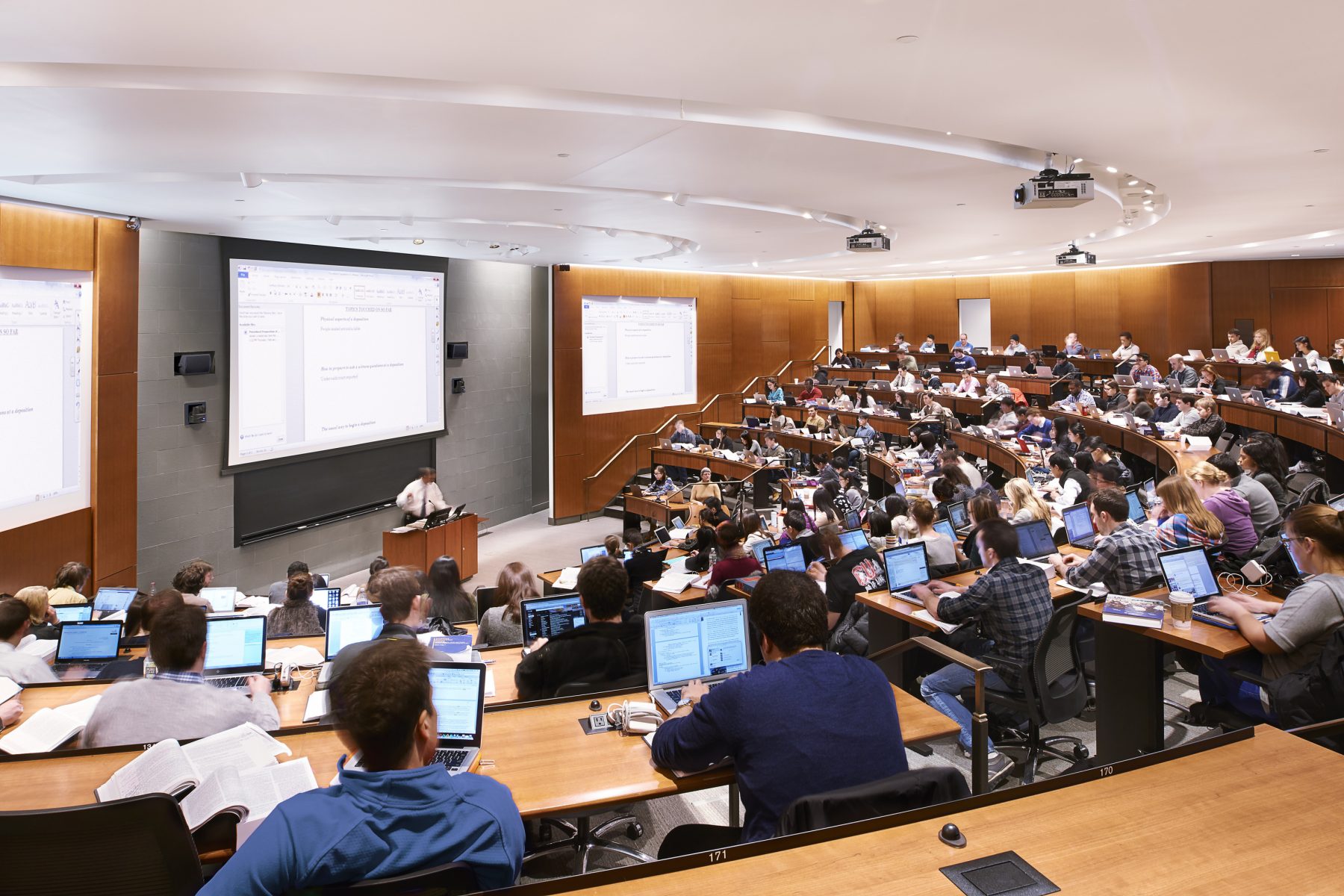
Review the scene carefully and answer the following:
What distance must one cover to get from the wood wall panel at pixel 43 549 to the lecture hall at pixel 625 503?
33 mm

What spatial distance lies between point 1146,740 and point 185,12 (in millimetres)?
4854

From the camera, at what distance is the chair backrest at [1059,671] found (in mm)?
4012

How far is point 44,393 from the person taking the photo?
23.5ft

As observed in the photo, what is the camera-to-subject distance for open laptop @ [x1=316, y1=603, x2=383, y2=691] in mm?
4207

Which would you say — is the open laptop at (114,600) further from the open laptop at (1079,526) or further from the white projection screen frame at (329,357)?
the open laptop at (1079,526)

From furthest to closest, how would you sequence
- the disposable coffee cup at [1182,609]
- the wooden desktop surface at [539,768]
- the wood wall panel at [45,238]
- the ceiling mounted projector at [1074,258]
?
the ceiling mounted projector at [1074,258] < the wood wall panel at [45,238] < the disposable coffee cup at [1182,609] < the wooden desktop surface at [539,768]

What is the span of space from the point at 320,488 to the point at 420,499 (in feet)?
3.61

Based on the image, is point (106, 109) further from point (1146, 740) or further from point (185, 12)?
point (1146, 740)

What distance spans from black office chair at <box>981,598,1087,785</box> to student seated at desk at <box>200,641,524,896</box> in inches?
116

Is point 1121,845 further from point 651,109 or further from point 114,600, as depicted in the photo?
point 114,600

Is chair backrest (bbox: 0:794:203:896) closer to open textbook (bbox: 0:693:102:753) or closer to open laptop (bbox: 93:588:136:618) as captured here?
open textbook (bbox: 0:693:102:753)

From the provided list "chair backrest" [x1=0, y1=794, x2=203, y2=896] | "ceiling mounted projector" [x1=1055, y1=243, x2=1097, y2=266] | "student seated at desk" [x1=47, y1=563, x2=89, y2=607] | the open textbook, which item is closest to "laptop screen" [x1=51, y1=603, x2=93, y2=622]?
"student seated at desk" [x1=47, y1=563, x2=89, y2=607]

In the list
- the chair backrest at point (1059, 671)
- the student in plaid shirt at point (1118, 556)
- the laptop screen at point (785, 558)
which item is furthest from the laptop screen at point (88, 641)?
the student in plaid shirt at point (1118, 556)

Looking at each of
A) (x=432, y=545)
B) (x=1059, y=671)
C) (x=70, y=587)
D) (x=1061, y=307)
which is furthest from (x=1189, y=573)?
(x=1061, y=307)
